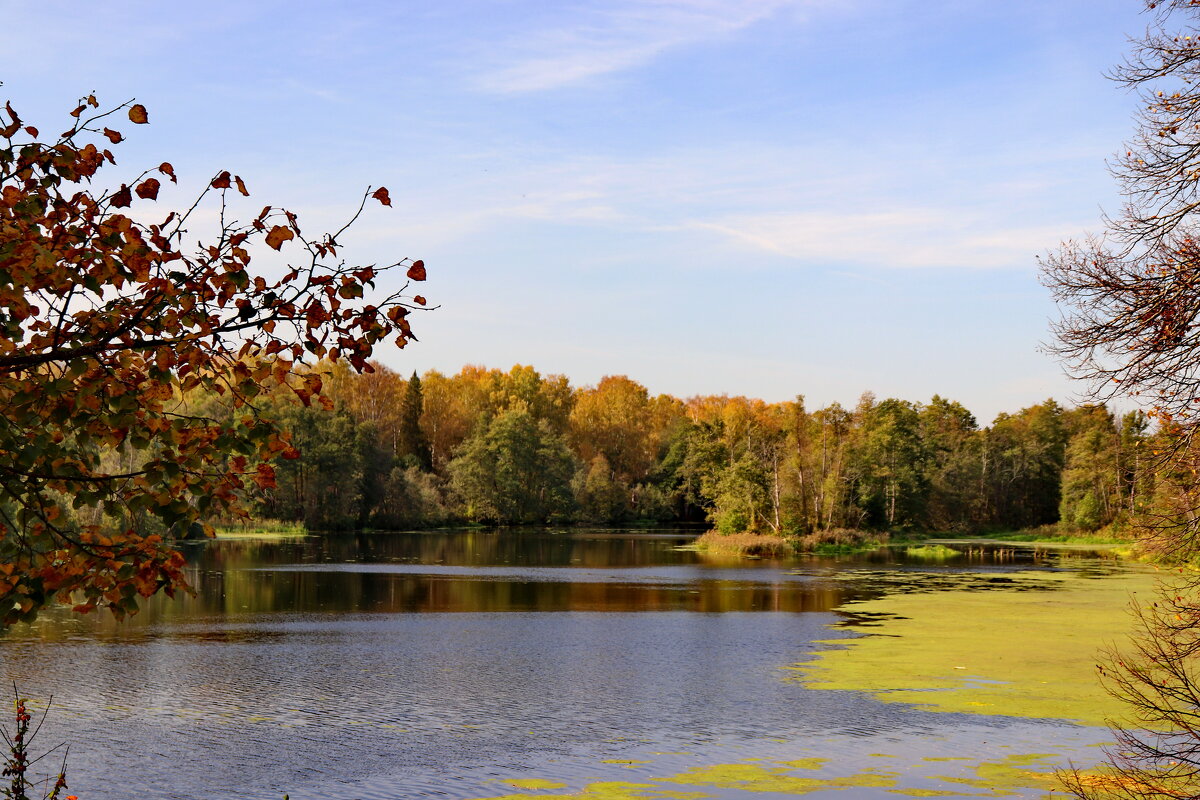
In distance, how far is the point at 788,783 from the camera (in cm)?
1282

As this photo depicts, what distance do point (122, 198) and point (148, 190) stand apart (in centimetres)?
14

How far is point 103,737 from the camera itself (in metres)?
14.4

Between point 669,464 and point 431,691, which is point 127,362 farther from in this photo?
point 669,464

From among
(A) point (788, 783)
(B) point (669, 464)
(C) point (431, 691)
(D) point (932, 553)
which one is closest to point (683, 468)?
(B) point (669, 464)

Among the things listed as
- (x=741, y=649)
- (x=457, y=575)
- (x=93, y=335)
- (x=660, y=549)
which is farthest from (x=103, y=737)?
(x=660, y=549)

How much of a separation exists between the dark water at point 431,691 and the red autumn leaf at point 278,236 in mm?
8624

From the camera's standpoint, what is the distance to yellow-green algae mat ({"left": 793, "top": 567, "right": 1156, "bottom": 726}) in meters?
17.8

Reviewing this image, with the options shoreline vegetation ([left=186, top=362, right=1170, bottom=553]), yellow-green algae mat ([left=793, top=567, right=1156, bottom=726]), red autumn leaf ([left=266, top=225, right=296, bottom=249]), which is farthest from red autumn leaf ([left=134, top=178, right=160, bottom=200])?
shoreline vegetation ([left=186, top=362, right=1170, bottom=553])

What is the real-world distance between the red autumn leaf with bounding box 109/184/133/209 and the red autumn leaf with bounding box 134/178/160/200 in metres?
0.05

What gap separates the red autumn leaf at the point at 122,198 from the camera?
5613mm

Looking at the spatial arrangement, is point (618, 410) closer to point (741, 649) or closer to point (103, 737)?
point (741, 649)

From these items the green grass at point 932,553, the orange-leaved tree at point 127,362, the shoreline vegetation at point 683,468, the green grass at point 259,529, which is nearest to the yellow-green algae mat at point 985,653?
the orange-leaved tree at point 127,362

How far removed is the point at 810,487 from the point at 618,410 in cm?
5657

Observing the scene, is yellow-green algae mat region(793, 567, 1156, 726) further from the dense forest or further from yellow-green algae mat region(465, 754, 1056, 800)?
the dense forest
